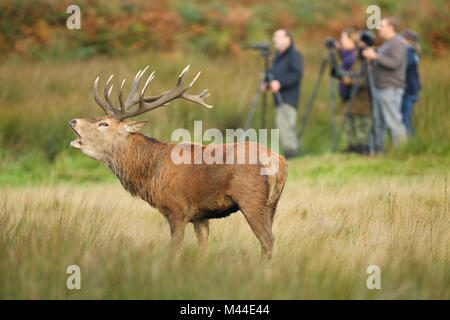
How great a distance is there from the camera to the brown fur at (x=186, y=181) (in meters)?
5.08

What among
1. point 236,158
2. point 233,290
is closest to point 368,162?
point 236,158

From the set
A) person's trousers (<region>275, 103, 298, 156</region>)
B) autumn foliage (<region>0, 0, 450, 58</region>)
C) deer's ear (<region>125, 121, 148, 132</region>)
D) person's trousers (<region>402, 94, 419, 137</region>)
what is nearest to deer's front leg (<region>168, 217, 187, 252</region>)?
deer's ear (<region>125, 121, 148, 132</region>)

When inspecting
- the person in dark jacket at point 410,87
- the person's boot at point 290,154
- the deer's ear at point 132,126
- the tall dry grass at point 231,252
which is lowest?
the tall dry grass at point 231,252

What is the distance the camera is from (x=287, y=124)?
11031 mm

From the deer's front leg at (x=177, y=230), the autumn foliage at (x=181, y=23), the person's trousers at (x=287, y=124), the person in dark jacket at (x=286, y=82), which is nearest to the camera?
the deer's front leg at (x=177, y=230)

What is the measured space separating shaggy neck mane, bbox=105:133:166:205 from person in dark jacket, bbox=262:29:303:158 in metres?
5.18

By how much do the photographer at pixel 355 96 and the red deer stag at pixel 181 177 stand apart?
5588mm

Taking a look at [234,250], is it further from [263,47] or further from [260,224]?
[263,47]

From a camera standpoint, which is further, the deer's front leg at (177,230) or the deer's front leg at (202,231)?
the deer's front leg at (202,231)

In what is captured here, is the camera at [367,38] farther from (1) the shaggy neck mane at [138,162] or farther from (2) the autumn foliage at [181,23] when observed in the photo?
(2) the autumn foliage at [181,23]

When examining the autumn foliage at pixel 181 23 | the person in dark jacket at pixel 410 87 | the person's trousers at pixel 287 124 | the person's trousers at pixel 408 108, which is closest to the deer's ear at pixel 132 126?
the person's trousers at pixel 287 124

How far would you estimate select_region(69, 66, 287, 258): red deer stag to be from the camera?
508 centimetres

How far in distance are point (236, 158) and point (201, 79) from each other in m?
8.22
